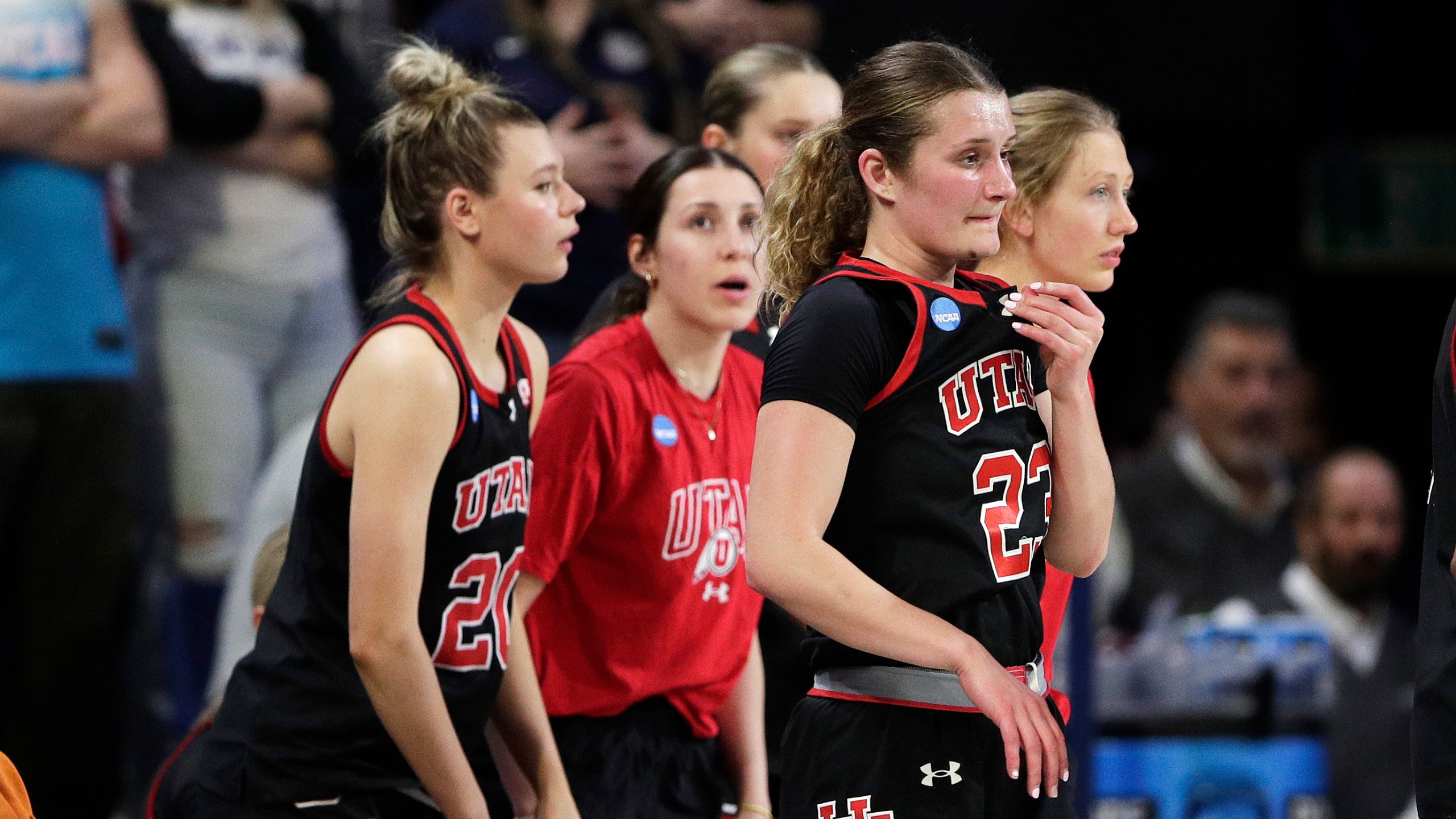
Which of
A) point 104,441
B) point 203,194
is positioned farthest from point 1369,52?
point 104,441

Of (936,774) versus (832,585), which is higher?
(832,585)

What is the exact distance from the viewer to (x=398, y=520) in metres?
2.42

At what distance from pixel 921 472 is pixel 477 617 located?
89cm

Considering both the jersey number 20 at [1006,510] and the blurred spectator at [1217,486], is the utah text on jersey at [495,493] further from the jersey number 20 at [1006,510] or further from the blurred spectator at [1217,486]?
the blurred spectator at [1217,486]

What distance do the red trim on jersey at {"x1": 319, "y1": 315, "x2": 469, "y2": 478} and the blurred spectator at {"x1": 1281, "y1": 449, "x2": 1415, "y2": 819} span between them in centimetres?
299

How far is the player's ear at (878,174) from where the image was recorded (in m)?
2.16

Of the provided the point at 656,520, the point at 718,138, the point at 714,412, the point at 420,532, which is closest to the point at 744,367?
the point at 714,412

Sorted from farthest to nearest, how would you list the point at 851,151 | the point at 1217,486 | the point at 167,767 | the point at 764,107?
the point at 1217,486, the point at 764,107, the point at 167,767, the point at 851,151

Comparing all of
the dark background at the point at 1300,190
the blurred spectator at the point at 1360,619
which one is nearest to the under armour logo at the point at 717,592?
the blurred spectator at the point at 1360,619

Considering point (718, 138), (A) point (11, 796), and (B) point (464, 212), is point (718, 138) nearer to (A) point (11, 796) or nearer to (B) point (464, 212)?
(B) point (464, 212)

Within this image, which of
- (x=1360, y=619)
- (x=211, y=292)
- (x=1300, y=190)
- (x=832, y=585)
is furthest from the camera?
(x=1300, y=190)

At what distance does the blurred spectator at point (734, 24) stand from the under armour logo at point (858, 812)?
3.01 m

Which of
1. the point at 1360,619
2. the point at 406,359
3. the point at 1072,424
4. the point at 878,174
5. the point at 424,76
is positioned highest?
the point at 424,76

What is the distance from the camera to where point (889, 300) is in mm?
2082
